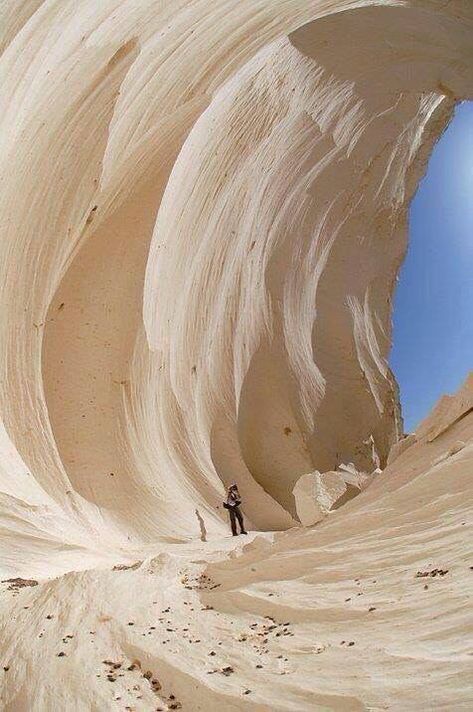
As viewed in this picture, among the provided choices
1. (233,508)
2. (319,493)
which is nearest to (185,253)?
(233,508)

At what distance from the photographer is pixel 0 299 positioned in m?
4.73

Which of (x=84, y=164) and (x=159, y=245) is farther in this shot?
(x=159, y=245)

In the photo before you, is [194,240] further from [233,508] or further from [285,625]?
[285,625]

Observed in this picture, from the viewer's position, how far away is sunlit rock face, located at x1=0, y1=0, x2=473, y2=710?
15.8 ft

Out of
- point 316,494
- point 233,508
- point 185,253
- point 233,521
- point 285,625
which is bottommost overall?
point 285,625

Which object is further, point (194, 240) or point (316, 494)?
point (194, 240)

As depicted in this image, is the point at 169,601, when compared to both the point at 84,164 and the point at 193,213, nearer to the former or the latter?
the point at 84,164

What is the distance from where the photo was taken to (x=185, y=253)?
6.64 m

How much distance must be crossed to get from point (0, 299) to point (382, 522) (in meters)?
3.50

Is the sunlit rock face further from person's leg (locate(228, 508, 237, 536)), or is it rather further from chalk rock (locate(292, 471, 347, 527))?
chalk rock (locate(292, 471, 347, 527))

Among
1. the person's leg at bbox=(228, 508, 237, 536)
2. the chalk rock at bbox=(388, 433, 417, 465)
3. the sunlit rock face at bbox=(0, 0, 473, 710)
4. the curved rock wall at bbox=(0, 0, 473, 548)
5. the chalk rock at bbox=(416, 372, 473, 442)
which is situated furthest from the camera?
the person's leg at bbox=(228, 508, 237, 536)

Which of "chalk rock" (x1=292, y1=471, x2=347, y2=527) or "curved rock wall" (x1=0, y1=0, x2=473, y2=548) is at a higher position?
"curved rock wall" (x1=0, y1=0, x2=473, y2=548)

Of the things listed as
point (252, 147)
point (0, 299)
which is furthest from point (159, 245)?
point (252, 147)

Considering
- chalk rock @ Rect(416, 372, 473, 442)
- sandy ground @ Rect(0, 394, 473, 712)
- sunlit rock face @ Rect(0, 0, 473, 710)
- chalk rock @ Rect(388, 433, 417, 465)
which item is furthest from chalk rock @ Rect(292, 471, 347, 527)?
sandy ground @ Rect(0, 394, 473, 712)
